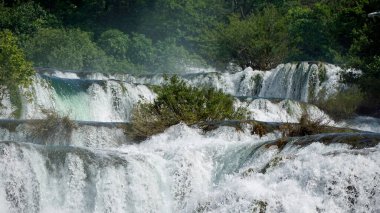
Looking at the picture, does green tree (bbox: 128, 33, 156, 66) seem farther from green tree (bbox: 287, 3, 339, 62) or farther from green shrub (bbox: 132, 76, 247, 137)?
green shrub (bbox: 132, 76, 247, 137)

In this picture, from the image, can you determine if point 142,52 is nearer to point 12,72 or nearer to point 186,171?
point 12,72

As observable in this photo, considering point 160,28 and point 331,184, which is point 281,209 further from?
point 160,28

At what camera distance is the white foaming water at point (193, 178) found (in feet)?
53.1

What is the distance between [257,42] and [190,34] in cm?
1234

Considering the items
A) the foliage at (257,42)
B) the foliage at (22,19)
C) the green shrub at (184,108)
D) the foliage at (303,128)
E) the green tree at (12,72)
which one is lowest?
the foliage at (303,128)

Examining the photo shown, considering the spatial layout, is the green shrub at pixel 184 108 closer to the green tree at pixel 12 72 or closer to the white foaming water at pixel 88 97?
the white foaming water at pixel 88 97

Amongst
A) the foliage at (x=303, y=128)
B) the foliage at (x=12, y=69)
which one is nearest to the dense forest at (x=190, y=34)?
the foliage at (x=303, y=128)

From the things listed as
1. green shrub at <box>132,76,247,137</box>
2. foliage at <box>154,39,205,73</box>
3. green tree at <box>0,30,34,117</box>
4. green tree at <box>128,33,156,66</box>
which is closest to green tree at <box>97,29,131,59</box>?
green tree at <box>128,33,156,66</box>

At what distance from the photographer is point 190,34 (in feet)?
176

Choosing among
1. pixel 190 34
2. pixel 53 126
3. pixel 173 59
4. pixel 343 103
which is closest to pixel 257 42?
pixel 173 59

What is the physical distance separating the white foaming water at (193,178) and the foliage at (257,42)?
2203 cm

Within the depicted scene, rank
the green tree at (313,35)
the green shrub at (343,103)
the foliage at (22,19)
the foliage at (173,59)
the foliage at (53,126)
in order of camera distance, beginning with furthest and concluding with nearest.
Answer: the foliage at (173,59)
the foliage at (22,19)
the green tree at (313,35)
the green shrub at (343,103)
the foliage at (53,126)

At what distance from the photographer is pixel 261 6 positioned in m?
55.6

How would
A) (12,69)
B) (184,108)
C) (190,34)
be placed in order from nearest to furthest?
(184,108)
(12,69)
(190,34)
